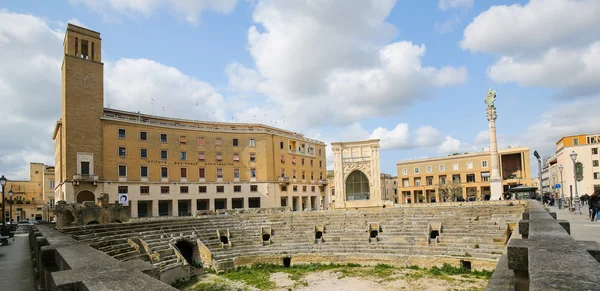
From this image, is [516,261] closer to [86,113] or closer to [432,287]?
[432,287]

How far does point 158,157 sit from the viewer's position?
45750 millimetres

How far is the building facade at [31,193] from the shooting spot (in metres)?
67.4

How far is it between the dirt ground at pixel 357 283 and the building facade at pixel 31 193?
5851 centimetres

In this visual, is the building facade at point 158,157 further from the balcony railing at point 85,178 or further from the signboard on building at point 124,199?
the signboard on building at point 124,199

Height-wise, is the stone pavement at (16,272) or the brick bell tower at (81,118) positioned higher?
the brick bell tower at (81,118)

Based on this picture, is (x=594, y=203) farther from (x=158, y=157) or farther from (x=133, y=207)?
(x=133, y=207)

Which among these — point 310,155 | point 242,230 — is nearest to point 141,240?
point 242,230

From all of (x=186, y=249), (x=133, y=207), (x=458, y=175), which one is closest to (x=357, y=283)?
(x=186, y=249)

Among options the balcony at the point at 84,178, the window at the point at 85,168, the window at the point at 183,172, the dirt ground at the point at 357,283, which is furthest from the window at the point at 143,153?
the dirt ground at the point at 357,283

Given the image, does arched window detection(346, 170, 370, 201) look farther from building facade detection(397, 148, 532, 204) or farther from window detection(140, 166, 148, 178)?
window detection(140, 166, 148, 178)

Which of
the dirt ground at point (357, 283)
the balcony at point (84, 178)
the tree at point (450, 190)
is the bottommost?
the dirt ground at point (357, 283)

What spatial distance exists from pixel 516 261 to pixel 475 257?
805 inches

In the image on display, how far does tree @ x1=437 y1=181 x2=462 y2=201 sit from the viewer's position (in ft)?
211

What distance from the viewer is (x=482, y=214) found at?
1084 inches
